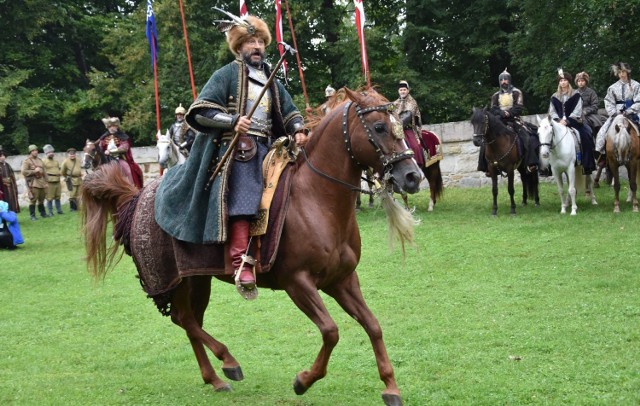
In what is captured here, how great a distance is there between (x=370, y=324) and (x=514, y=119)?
1194 cm

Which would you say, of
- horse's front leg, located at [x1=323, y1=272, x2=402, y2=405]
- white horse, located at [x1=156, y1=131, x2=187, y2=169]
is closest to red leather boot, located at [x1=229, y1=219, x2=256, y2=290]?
horse's front leg, located at [x1=323, y1=272, x2=402, y2=405]

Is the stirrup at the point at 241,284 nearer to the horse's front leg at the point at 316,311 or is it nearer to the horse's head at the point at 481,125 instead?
the horse's front leg at the point at 316,311

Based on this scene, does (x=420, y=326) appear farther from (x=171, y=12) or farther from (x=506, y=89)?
(x=171, y=12)

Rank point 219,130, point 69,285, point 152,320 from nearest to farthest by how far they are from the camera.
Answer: point 219,130, point 152,320, point 69,285

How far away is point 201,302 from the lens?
791cm

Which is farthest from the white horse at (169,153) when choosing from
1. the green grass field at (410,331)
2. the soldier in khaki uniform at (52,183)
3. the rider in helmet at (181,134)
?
the soldier in khaki uniform at (52,183)

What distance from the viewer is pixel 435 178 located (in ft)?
61.4

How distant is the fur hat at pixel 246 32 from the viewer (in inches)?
266

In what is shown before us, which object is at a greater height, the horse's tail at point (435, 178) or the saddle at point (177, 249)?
the saddle at point (177, 249)

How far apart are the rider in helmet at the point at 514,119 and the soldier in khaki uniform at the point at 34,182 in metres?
12.8

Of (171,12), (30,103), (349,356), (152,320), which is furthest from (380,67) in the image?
(349,356)

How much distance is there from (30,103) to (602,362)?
92.0ft

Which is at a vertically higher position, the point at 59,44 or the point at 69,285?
the point at 59,44

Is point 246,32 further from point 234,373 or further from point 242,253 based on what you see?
point 234,373
